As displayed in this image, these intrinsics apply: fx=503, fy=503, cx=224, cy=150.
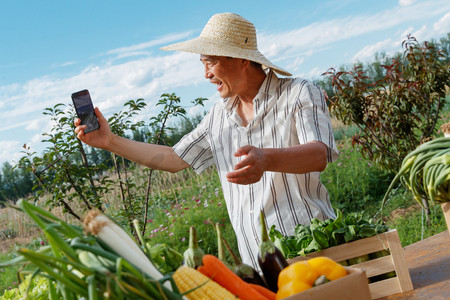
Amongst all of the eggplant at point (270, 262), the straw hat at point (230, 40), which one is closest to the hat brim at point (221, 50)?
the straw hat at point (230, 40)

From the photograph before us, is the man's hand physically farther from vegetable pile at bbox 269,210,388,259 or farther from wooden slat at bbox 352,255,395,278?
wooden slat at bbox 352,255,395,278

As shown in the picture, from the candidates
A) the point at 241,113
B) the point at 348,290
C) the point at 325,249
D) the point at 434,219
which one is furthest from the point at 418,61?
the point at 348,290

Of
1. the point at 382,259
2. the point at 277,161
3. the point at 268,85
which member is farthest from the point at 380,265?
the point at 268,85

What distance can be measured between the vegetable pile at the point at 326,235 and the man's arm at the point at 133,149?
56.0 inches

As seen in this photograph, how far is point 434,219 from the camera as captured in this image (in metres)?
6.48

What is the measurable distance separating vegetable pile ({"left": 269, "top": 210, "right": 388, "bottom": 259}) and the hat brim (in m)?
1.09

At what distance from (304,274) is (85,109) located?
1.73 meters

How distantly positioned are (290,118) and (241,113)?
1.22 feet

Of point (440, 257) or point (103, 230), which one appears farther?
point (440, 257)

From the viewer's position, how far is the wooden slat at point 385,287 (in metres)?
1.67

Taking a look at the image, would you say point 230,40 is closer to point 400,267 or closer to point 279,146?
point 279,146

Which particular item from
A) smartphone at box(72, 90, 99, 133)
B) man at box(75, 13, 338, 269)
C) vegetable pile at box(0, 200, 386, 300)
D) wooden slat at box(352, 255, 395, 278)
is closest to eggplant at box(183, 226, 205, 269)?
vegetable pile at box(0, 200, 386, 300)

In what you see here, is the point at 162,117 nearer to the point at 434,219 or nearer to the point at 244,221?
the point at 244,221

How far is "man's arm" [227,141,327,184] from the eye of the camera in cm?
176
